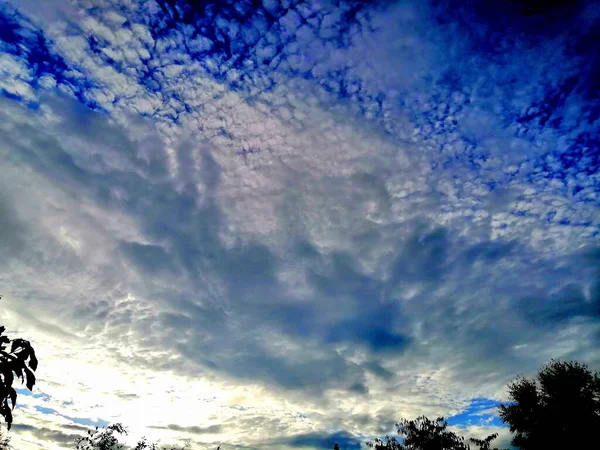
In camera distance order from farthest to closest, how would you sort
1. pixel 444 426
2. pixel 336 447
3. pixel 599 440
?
1. pixel 444 426
2. pixel 336 447
3. pixel 599 440

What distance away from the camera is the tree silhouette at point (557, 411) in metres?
37.0

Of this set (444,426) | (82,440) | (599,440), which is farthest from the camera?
(444,426)

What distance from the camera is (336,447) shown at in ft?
156

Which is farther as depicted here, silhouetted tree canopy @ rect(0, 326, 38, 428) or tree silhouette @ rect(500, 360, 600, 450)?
tree silhouette @ rect(500, 360, 600, 450)

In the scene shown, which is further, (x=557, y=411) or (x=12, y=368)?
(x=557, y=411)

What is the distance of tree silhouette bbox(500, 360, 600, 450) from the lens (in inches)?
1458

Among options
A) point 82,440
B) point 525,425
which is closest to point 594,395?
point 525,425

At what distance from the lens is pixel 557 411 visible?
128 feet

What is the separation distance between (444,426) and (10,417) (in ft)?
211

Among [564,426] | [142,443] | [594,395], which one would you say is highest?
[594,395]

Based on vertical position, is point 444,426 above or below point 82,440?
above

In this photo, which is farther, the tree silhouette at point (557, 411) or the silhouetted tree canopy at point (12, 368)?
the tree silhouette at point (557, 411)

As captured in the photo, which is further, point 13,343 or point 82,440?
point 82,440

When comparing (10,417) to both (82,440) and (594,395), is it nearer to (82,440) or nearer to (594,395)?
(594,395)
